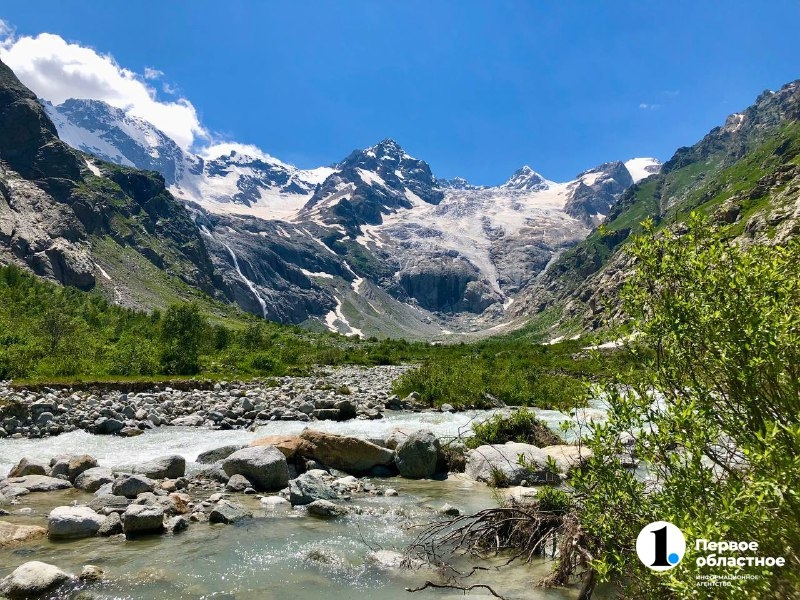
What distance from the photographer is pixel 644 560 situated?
18.2ft

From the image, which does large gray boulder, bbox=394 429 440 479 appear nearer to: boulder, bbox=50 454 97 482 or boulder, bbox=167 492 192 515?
boulder, bbox=167 492 192 515

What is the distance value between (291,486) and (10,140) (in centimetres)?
23558

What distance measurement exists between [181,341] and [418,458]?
34.5 metres

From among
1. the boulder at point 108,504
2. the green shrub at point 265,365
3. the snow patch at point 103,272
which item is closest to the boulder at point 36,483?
the boulder at point 108,504

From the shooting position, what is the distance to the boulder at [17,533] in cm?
1052

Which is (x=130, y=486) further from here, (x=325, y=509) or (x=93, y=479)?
(x=325, y=509)

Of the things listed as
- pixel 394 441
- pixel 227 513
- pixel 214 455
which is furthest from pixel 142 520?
pixel 394 441

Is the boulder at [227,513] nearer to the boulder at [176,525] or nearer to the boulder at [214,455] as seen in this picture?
the boulder at [176,525]

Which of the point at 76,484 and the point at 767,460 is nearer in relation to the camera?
the point at 767,460

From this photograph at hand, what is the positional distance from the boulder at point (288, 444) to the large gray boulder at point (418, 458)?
3567 millimetres

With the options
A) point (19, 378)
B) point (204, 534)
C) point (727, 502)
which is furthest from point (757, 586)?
point (19, 378)

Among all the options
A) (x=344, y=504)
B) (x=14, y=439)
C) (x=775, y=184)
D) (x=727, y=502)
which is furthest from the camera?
(x=775, y=184)

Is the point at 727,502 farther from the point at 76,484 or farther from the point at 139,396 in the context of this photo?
the point at 139,396

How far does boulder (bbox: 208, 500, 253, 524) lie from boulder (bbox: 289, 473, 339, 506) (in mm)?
1469
